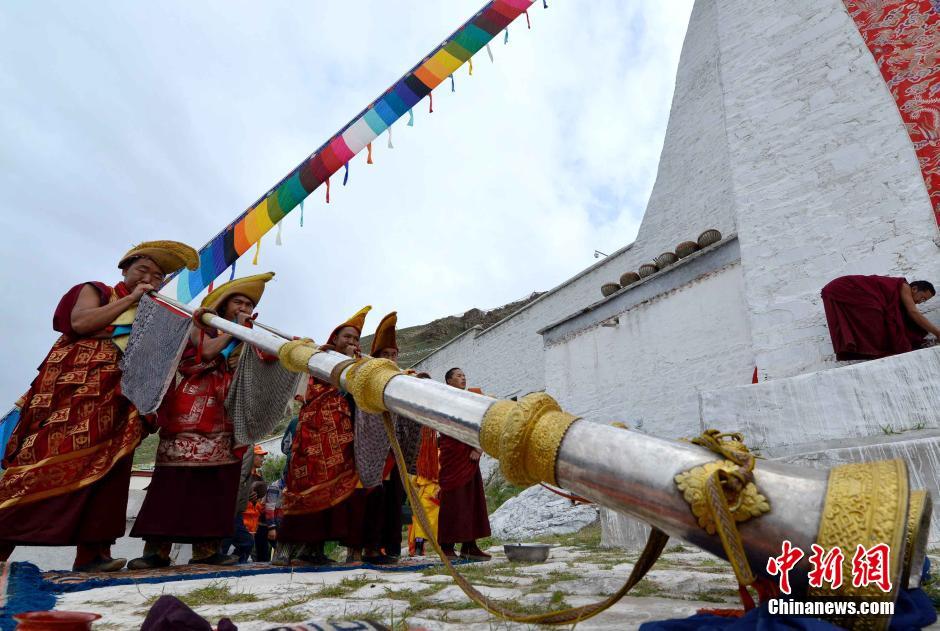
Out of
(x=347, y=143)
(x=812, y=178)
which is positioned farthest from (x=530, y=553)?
(x=347, y=143)

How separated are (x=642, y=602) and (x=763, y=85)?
17.8 feet

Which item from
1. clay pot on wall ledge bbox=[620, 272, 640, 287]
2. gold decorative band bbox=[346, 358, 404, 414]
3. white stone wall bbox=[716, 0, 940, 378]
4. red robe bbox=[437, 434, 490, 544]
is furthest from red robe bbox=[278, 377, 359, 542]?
clay pot on wall ledge bbox=[620, 272, 640, 287]

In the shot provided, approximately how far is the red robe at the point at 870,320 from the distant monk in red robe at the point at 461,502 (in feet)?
9.32

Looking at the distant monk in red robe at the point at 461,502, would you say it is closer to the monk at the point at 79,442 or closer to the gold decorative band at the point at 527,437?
the monk at the point at 79,442

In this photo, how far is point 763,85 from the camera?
5402mm

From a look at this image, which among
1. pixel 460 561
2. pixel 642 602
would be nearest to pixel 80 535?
pixel 460 561

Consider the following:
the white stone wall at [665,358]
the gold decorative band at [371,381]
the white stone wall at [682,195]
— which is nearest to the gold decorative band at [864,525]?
the gold decorative band at [371,381]

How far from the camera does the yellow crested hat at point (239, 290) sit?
3.60 metres

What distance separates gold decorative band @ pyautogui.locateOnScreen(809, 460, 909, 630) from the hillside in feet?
91.9

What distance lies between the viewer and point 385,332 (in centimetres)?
402

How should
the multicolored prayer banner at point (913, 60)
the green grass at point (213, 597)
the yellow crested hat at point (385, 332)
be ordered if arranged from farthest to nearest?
the multicolored prayer banner at point (913, 60) < the yellow crested hat at point (385, 332) < the green grass at point (213, 597)

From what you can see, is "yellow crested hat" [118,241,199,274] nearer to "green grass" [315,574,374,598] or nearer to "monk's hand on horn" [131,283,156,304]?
"monk's hand on horn" [131,283,156,304]

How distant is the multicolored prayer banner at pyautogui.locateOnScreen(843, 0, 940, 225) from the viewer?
4236 mm

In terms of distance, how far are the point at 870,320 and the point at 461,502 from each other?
328 cm
